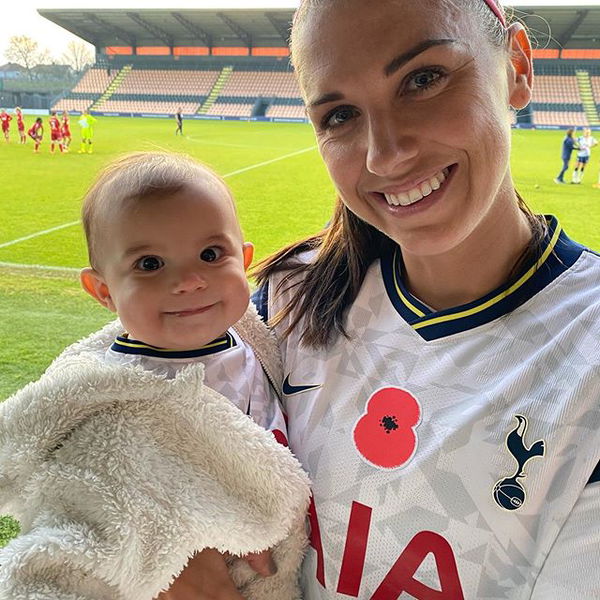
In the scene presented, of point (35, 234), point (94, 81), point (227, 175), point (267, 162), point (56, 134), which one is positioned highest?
point (35, 234)

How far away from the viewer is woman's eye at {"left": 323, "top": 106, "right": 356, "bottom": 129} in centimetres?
85

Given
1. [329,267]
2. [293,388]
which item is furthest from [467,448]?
[329,267]

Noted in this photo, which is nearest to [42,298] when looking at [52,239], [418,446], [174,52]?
[52,239]

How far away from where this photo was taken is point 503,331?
807 millimetres

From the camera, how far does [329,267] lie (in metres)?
1.07

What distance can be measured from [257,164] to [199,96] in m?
14.9

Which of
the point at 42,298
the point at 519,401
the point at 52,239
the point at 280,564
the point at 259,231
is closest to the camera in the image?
the point at 519,401

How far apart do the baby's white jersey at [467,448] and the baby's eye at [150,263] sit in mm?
301

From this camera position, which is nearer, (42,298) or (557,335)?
(557,335)

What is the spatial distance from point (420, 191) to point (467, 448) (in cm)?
33

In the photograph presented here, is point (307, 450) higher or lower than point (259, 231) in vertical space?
higher

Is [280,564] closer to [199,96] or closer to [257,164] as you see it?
[257,164]

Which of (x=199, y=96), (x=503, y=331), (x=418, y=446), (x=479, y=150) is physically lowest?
(x=199, y=96)

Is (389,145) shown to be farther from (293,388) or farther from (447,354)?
(293,388)
